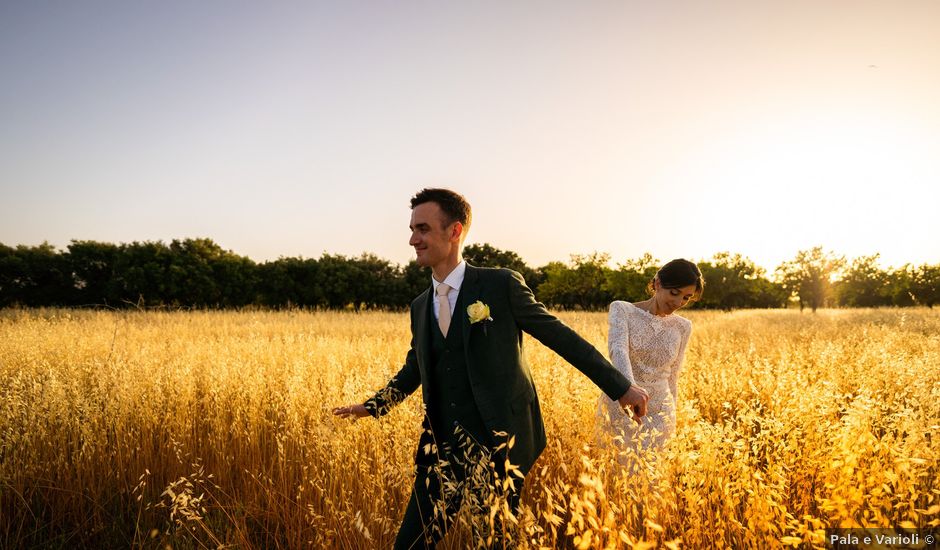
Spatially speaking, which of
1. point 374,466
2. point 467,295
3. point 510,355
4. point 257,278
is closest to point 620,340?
point 510,355

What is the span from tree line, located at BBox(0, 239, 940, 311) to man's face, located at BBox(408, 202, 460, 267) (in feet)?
66.6

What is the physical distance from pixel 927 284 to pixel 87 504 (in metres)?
83.0

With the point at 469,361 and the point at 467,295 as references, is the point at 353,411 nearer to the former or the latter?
the point at 469,361

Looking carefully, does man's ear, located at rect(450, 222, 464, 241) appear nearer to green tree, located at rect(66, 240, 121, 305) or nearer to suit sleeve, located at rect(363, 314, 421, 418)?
suit sleeve, located at rect(363, 314, 421, 418)

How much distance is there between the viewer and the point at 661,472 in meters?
2.19

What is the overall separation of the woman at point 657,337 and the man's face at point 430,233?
163 centimetres

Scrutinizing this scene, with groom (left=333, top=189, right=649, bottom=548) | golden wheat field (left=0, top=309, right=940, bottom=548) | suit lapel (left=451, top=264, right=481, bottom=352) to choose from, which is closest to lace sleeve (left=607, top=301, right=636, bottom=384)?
golden wheat field (left=0, top=309, right=940, bottom=548)

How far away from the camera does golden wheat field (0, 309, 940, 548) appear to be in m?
2.12

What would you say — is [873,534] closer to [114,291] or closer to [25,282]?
[114,291]

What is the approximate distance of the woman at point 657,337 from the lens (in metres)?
3.48

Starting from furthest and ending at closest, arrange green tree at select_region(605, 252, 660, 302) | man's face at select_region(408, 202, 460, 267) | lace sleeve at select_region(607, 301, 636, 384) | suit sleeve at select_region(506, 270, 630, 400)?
green tree at select_region(605, 252, 660, 302)
lace sleeve at select_region(607, 301, 636, 384)
man's face at select_region(408, 202, 460, 267)
suit sleeve at select_region(506, 270, 630, 400)

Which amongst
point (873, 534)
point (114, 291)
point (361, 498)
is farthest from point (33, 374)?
point (114, 291)

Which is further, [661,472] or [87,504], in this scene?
[87,504]

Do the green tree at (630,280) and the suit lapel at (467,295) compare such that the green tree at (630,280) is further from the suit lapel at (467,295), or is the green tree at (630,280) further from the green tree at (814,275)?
the suit lapel at (467,295)
